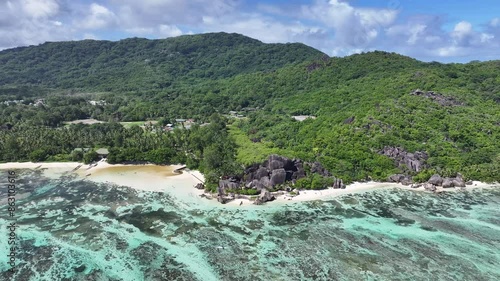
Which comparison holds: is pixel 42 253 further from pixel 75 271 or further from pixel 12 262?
pixel 75 271

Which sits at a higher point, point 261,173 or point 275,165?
point 275,165

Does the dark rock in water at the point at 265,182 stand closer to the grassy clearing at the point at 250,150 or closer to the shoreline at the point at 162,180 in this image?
the shoreline at the point at 162,180

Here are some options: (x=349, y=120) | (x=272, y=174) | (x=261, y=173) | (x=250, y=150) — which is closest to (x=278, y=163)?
(x=272, y=174)

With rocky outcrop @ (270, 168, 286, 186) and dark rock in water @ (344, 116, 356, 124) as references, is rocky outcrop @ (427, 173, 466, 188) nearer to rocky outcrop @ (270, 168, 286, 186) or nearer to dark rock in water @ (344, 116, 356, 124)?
dark rock in water @ (344, 116, 356, 124)

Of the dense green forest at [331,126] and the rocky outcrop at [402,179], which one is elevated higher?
the dense green forest at [331,126]

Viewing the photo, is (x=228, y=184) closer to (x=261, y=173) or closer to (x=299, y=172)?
(x=261, y=173)

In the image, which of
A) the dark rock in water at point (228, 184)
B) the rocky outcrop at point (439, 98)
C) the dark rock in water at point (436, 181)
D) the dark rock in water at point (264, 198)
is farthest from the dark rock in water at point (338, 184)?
the rocky outcrop at point (439, 98)
